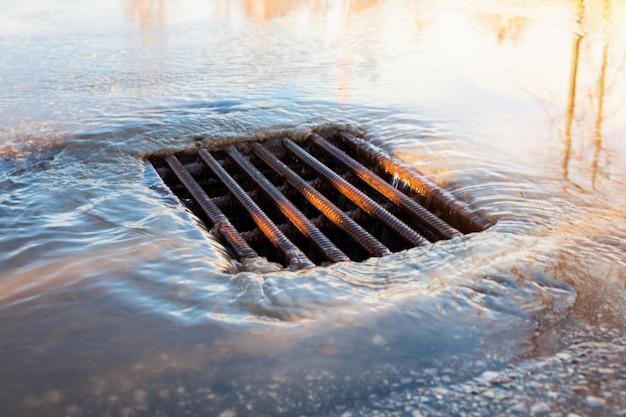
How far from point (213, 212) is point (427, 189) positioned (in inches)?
51.9

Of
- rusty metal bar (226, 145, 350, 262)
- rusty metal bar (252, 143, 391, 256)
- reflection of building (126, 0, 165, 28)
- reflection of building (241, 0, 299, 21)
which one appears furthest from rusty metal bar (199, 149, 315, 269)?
reflection of building (241, 0, 299, 21)

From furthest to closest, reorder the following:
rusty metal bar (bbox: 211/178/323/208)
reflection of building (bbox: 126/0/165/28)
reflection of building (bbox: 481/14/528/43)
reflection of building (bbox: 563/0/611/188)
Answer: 1. reflection of building (bbox: 126/0/165/28)
2. reflection of building (bbox: 481/14/528/43)
3. reflection of building (bbox: 563/0/611/188)
4. rusty metal bar (bbox: 211/178/323/208)

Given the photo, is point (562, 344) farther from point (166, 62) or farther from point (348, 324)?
point (166, 62)

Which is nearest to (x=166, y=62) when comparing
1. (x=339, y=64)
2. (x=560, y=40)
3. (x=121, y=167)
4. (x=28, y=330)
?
(x=339, y=64)

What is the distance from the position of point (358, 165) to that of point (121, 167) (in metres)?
1.59

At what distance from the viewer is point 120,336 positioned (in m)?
2.09

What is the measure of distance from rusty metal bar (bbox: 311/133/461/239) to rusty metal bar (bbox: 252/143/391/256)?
362 millimetres

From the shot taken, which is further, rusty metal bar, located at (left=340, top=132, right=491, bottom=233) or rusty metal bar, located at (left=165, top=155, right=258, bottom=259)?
rusty metal bar, located at (left=340, top=132, right=491, bottom=233)

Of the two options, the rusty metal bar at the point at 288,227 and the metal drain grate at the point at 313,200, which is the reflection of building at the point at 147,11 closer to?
the metal drain grate at the point at 313,200

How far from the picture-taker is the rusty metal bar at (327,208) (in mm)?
2869

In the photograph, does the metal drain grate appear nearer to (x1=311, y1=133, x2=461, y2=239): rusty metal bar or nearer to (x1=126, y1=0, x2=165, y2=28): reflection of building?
(x1=311, y1=133, x2=461, y2=239): rusty metal bar

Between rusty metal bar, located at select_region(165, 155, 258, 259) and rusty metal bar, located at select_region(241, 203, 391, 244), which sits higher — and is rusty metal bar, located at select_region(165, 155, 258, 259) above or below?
above

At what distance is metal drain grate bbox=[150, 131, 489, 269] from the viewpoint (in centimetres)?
299

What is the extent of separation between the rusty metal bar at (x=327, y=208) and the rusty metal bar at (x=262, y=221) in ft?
1.13
